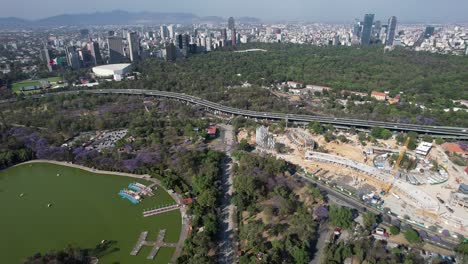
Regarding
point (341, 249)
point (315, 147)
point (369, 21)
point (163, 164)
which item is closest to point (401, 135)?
point (315, 147)

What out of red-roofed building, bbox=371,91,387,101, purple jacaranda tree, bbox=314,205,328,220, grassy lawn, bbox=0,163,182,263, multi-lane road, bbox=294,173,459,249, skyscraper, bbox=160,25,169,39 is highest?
skyscraper, bbox=160,25,169,39

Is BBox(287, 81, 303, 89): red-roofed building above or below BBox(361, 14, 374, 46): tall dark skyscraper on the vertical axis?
below

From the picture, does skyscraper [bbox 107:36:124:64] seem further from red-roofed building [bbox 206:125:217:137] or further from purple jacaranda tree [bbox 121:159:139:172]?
purple jacaranda tree [bbox 121:159:139:172]

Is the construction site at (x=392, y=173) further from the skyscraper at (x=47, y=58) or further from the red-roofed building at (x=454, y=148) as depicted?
the skyscraper at (x=47, y=58)

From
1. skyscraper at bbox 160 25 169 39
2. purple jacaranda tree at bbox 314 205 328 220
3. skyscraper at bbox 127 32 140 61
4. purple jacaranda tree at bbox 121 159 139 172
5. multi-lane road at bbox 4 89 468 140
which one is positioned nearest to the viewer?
purple jacaranda tree at bbox 314 205 328 220

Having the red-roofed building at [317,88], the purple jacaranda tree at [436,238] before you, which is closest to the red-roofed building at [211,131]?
the purple jacaranda tree at [436,238]

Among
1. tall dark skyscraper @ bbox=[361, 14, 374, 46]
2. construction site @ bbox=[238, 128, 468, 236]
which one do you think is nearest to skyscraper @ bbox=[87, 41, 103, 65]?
construction site @ bbox=[238, 128, 468, 236]
